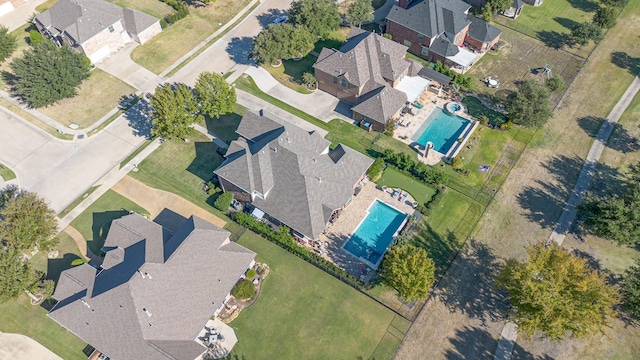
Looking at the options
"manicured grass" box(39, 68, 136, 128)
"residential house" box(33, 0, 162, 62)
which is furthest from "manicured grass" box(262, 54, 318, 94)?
"residential house" box(33, 0, 162, 62)

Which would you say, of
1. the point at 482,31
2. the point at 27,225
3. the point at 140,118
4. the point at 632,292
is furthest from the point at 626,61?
the point at 27,225

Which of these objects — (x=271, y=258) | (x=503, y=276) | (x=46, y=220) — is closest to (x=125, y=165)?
(x=46, y=220)

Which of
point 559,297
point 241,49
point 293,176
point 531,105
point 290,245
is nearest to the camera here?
point 559,297

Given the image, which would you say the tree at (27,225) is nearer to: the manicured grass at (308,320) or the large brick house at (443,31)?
the manicured grass at (308,320)

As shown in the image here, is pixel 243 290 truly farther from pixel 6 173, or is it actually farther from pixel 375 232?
pixel 6 173

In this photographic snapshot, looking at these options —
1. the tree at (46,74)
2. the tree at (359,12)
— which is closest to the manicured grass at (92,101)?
the tree at (46,74)
